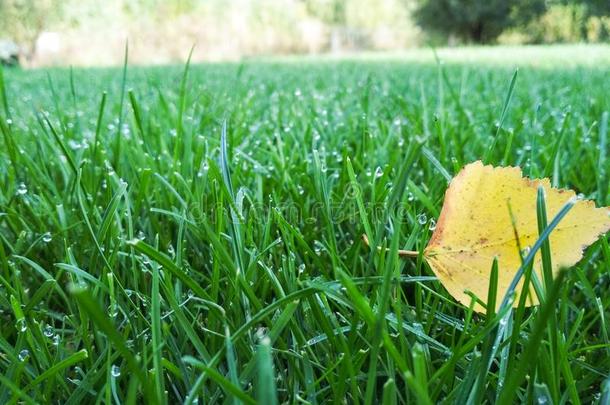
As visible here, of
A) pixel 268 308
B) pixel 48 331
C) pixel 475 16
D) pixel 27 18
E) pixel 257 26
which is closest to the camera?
pixel 268 308

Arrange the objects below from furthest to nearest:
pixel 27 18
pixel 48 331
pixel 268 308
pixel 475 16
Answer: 1. pixel 475 16
2. pixel 27 18
3. pixel 48 331
4. pixel 268 308

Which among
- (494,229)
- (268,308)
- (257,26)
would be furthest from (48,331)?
(257,26)

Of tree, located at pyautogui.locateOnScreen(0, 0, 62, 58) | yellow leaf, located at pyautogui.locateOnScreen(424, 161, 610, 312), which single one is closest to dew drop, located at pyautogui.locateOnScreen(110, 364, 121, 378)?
yellow leaf, located at pyautogui.locateOnScreen(424, 161, 610, 312)

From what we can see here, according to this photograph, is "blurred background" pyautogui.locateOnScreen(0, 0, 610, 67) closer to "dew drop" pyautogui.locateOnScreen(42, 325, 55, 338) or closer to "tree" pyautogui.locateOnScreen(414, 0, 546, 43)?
"tree" pyautogui.locateOnScreen(414, 0, 546, 43)

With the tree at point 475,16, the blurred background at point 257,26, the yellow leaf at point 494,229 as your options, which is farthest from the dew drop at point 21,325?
the tree at point 475,16

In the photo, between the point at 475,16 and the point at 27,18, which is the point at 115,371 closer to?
the point at 27,18

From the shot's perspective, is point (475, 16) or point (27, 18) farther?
point (475, 16)

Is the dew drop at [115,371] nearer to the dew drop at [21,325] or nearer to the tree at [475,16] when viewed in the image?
the dew drop at [21,325]
